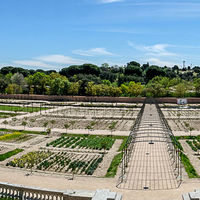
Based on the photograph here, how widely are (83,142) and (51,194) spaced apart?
18824 mm

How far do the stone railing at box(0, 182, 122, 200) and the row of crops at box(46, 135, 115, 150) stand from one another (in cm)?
1433

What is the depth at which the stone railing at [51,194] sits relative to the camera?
1070cm

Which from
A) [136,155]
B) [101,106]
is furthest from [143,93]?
[136,155]

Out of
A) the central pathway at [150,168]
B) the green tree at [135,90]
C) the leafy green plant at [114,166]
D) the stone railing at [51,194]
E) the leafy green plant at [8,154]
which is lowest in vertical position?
the leafy green plant at [8,154]

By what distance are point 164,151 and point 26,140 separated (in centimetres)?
1671

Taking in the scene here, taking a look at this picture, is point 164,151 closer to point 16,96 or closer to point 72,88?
point 72,88

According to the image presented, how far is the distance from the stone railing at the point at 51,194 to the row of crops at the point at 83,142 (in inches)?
564

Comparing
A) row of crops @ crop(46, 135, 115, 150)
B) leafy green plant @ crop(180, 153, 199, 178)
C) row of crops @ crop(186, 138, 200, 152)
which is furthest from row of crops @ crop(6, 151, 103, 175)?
row of crops @ crop(186, 138, 200, 152)

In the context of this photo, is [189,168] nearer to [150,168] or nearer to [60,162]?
[150,168]

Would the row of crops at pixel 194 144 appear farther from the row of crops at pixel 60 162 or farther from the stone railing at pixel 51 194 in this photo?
the stone railing at pixel 51 194

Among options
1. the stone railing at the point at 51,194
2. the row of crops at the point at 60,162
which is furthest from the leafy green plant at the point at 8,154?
the stone railing at the point at 51,194

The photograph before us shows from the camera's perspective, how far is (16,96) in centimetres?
8225

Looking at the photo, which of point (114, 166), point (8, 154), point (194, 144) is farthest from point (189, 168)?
point (8, 154)

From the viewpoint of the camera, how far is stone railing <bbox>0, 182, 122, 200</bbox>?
10.7 meters
